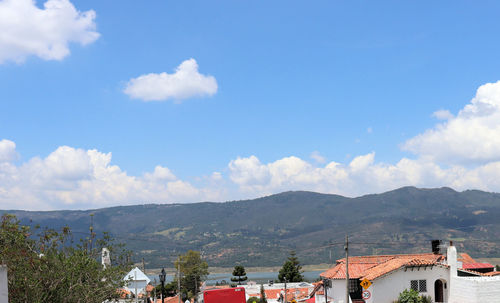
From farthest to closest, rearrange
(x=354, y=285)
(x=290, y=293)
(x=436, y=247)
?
(x=290, y=293)
(x=436, y=247)
(x=354, y=285)

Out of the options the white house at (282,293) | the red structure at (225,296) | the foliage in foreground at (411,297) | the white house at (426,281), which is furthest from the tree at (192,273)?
the red structure at (225,296)

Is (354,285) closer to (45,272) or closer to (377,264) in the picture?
(377,264)

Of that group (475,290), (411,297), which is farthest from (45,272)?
(475,290)

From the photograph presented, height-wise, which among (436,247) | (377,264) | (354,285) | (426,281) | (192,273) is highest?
(436,247)

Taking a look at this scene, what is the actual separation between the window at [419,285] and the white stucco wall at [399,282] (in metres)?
0.28

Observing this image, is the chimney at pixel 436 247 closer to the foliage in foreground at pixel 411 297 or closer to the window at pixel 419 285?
the window at pixel 419 285

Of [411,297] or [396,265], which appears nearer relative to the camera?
[411,297]

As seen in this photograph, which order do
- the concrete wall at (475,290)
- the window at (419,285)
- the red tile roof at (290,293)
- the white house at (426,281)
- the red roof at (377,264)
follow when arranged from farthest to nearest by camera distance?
1. the red tile roof at (290,293)
2. the window at (419,285)
3. the red roof at (377,264)
4. the white house at (426,281)
5. the concrete wall at (475,290)

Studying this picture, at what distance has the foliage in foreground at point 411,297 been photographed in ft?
149

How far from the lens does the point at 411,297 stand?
4559 centimetres

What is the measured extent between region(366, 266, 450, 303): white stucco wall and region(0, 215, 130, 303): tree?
1007 inches

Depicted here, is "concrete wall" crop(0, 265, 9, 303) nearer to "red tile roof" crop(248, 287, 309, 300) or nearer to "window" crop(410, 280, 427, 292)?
"window" crop(410, 280, 427, 292)

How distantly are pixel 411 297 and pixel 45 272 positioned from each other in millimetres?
32718

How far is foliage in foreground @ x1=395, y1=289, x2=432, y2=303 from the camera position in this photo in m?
45.5
